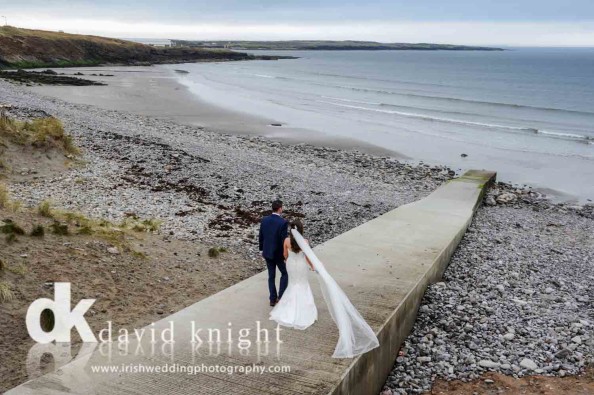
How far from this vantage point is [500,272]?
12.3 meters

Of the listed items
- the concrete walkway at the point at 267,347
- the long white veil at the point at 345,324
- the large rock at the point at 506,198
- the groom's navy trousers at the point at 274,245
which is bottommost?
the large rock at the point at 506,198

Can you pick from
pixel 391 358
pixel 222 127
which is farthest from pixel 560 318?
pixel 222 127

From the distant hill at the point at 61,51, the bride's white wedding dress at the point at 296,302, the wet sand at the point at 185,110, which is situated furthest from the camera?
the distant hill at the point at 61,51

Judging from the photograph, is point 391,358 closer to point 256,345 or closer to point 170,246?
point 256,345

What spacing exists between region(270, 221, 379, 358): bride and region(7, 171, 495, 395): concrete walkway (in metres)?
0.16

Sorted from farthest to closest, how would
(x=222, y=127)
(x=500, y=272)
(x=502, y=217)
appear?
(x=222, y=127)
(x=502, y=217)
(x=500, y=272)

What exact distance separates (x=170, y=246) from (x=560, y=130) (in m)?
35.9

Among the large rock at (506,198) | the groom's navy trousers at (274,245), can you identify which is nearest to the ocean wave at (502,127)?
the large rock at (506,198)

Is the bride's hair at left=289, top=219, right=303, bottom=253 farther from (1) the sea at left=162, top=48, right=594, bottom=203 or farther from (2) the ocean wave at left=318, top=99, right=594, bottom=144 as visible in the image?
(2) the ocean wave at left=318, top=99, right=594, bottom=144

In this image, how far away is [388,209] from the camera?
55.3 ft

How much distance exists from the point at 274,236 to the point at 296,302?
1020mm

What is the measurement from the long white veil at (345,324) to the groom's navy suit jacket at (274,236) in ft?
1.11

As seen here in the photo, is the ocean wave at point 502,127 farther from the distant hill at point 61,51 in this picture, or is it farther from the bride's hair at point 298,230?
the distant hill at point 61,51

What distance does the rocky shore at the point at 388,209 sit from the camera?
885cm
